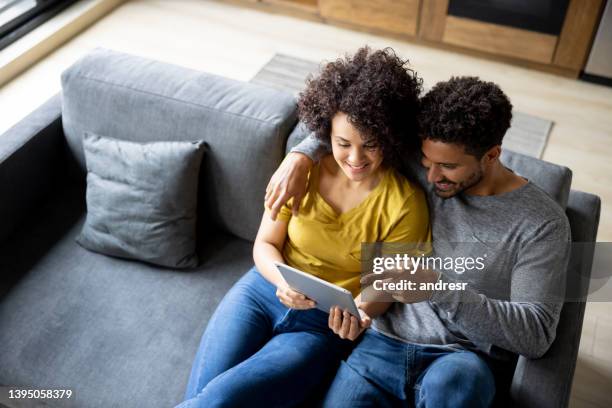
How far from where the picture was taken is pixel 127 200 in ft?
6.32

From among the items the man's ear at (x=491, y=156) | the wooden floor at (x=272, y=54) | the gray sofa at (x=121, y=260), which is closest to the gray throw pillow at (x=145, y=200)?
the gray sofa at (x=121, y=260)

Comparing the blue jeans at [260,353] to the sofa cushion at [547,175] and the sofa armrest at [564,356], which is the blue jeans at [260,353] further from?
the sofa cushion at [547,175]

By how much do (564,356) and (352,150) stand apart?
2.21 ft

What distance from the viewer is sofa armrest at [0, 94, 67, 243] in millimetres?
1960

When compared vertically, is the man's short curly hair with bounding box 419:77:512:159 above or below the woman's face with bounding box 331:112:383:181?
above

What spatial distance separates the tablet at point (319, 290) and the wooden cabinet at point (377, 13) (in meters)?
2.40

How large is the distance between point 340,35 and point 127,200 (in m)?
2.16

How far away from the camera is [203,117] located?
1893 mm

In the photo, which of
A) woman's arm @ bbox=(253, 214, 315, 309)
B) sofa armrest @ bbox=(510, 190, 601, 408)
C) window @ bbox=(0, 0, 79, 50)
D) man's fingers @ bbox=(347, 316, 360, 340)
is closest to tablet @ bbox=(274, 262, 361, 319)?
man's fingers @ bbox=(347, 316, 360, 340)

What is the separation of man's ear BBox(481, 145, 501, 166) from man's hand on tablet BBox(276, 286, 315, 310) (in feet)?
1.72

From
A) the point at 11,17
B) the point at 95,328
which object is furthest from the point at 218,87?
the point at 11,17

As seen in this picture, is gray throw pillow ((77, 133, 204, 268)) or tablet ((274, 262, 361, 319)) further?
gray throw pillow ((77, 133, 204, 268))

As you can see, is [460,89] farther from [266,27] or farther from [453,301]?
[266,27]

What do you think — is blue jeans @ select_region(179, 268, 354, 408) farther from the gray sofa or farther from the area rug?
the area rug
